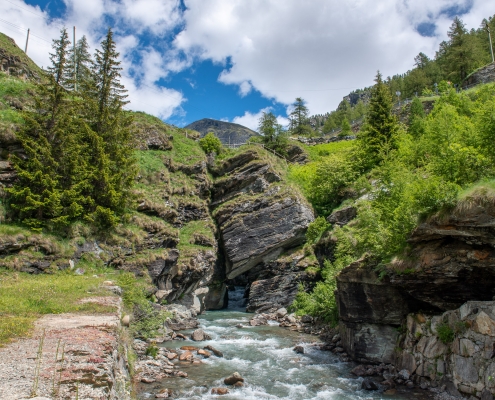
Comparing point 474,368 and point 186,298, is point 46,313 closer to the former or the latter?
point 474,368

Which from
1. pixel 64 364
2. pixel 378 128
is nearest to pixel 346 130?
pixel 378 128

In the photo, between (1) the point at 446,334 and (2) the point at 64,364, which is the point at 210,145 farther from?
(2) the point at 64,364

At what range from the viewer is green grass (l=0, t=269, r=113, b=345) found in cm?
987

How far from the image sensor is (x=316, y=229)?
34.6 m

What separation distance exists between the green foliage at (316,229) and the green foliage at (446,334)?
19.6 metres

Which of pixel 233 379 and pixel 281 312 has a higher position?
pixel 281 312

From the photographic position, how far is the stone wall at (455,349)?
39.8 feet

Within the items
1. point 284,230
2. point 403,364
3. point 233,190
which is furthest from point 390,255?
point 233,190

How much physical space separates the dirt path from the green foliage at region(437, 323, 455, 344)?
495 inches

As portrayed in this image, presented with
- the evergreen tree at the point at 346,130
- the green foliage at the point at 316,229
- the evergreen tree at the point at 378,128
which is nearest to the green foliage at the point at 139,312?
the green foliage at the point at 316,229

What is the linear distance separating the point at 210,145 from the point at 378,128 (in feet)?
70.7

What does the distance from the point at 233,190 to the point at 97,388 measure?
3506 centimetres

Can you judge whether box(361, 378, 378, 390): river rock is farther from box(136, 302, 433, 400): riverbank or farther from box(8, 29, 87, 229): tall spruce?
box(8, 29, 87, 229): tall spruce

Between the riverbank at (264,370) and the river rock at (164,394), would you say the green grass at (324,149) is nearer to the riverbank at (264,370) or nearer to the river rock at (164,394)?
the riverbank at (264,370)
